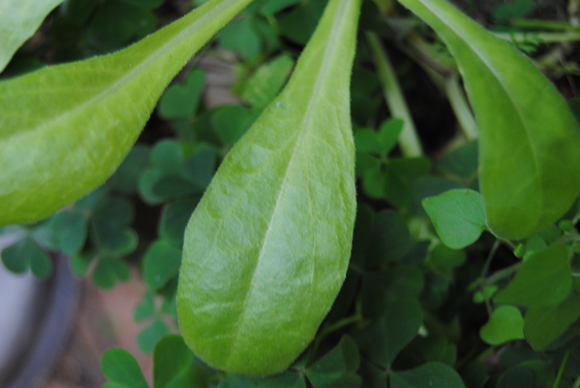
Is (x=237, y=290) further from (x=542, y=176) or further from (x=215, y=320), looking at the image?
(x=542, y=176)

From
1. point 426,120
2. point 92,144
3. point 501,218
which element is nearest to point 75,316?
point 92,144

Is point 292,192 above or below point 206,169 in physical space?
above

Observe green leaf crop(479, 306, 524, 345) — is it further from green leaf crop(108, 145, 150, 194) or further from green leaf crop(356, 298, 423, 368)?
green leaf crop(108, 145, 150, 194)

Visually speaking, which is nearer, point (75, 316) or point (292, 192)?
point (292, 192)

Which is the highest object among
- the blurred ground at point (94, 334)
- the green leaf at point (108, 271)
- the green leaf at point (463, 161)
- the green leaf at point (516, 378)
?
the green leaf at point (463, 161)

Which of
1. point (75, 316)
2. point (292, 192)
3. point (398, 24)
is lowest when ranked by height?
point (75, 316)

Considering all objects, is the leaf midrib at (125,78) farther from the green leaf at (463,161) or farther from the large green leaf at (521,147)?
the green leaf at (463,161)

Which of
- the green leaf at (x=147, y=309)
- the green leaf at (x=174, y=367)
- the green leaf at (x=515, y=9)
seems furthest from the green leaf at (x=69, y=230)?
the green leaf at (x=515, y=9)

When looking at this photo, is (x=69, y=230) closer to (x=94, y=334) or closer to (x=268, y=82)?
(x=268, y=82)
